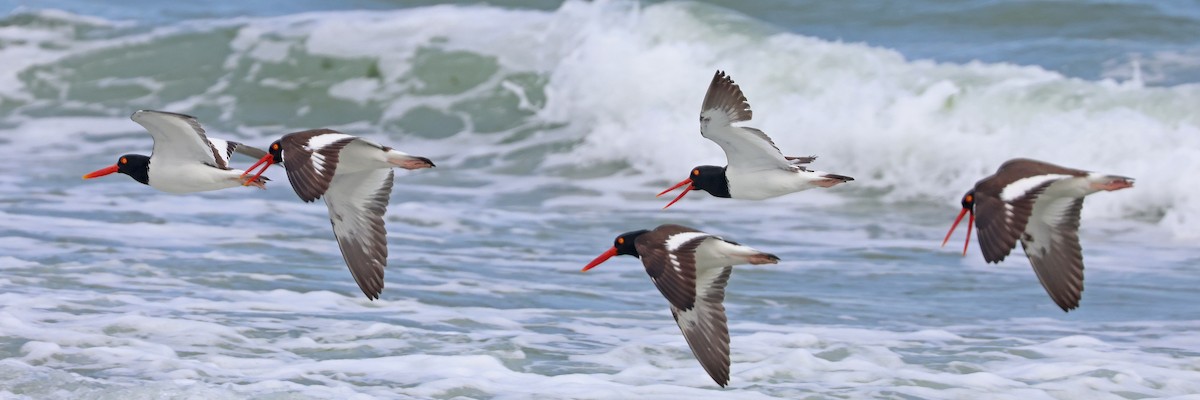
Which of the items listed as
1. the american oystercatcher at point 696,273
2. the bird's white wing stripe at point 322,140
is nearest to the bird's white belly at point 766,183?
the american oystercatcher at point 696,273

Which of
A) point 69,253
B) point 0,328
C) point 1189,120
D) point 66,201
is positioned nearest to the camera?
point 0,328

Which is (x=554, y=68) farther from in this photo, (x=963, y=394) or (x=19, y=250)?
(x=963, y=394)

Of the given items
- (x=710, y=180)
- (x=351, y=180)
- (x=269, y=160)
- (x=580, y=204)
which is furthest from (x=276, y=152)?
(x=580, y=204)

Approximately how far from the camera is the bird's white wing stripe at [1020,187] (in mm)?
6062

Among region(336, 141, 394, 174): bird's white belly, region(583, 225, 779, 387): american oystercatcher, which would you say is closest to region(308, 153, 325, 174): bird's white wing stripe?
region(336, 141, 394, 174): bird's white belly

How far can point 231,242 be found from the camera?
38.0 feet

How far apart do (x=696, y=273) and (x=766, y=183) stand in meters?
0.70

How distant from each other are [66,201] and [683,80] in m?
6.29

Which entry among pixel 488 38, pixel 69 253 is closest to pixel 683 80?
pixel 488 38

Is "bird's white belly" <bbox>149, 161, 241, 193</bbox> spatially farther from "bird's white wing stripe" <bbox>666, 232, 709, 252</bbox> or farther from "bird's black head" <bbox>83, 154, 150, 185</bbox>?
"bird's white wing stripe" <bbox>666, 232, 709, 252</bbox>

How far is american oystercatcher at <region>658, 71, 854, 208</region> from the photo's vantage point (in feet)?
22.5

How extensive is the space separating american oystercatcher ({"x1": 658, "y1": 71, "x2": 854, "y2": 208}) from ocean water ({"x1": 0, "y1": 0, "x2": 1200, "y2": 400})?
3.68 feet

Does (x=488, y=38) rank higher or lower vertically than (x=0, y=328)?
higher

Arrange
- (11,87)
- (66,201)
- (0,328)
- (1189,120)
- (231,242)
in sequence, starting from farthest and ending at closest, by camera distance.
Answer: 1. (11,87)
2. (1189,120)
3. (66,201)
4. (231,242)
5. (0,328)
